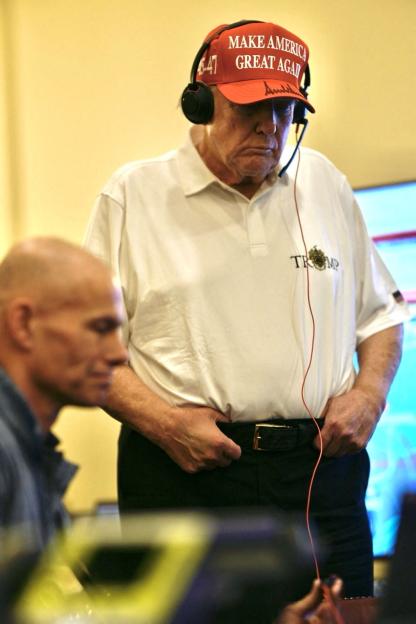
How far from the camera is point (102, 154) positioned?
3.88m

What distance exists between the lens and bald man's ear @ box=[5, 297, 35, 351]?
145cm

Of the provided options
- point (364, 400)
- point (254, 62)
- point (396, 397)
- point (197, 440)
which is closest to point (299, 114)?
point (254, 62)

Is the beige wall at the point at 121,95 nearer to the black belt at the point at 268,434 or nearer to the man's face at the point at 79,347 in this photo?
the black belt at the point at 268,434

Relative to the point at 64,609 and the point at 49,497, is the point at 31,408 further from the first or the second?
the point at 64,609

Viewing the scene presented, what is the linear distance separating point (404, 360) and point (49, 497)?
78.2 inches

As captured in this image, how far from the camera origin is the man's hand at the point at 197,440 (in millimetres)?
2271

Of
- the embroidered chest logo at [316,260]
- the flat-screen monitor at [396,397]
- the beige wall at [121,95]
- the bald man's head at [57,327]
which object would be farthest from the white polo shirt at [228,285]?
the beige wall at [121,95]

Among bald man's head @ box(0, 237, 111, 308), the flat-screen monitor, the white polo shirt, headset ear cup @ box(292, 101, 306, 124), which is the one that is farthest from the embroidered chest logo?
bald man's head @ box(0, 237, 111, 308)

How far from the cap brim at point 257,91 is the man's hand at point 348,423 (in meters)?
0.69

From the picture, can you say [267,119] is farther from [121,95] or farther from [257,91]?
[121,95]

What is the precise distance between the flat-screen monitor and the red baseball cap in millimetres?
887

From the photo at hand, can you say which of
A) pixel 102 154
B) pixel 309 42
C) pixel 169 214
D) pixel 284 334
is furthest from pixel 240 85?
pixel 102 154

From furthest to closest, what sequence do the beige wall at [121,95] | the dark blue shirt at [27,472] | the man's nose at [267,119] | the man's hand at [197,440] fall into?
the beige wall at [121,95]
the man's nose at [267,119]
the man's hand at [197,440]
the dark blue shirt at [27,472]

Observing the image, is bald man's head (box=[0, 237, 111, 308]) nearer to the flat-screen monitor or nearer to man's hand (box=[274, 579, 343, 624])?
man's hand (box=[274, 579, 343, 624])
